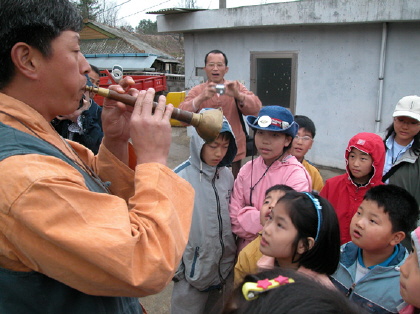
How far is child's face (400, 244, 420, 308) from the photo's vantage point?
1.35 metres

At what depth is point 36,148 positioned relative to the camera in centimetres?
104

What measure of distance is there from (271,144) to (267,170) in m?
0.21

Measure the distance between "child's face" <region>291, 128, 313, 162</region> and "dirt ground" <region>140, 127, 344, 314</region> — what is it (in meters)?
1.89

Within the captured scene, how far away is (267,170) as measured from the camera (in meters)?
2.79

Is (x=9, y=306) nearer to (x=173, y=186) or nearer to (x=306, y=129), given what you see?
(x=173, y=186)

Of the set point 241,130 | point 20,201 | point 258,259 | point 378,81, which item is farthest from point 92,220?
point 378,81

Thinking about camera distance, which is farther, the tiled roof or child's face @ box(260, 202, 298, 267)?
the tiled roof

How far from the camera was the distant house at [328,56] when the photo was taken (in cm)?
564

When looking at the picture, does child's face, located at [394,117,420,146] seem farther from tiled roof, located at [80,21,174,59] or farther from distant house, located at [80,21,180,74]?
tiled roof, located at [80,21,174,59]

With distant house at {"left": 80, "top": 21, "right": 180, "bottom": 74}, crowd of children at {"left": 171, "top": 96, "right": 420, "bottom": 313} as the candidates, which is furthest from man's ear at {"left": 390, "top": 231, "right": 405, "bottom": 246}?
distant house at {"left": 80, "top": 21, "right": 180, "bottom": 74}

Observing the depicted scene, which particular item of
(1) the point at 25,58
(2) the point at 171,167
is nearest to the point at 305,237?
(1) the point at 25,58

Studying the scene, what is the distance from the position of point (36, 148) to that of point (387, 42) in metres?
6.20

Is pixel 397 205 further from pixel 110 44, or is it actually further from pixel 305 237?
pixel 110 44

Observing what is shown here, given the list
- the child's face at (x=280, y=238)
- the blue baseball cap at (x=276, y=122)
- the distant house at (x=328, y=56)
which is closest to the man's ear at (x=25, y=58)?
the child's face at (x=280, y=238)
